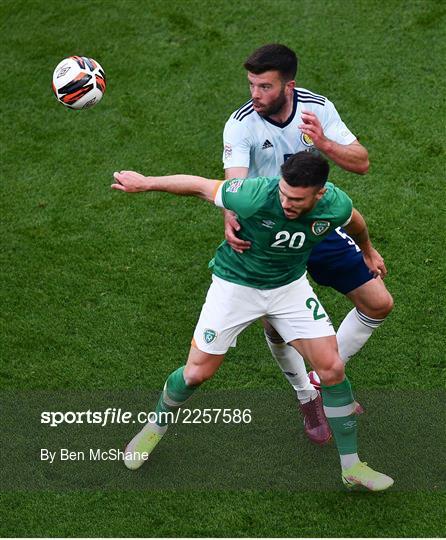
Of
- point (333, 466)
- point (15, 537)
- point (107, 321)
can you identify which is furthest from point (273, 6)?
point (15, 537)

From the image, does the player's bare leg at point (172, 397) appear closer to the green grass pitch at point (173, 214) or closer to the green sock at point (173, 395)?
the green sock at point (173, 395)

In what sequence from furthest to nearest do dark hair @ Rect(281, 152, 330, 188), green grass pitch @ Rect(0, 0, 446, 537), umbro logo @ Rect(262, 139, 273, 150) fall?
umbro logo @ Rect(262, 139, 273, 150) → green grass pitch @ Rect(0, 0, 446, 537) → dark hair @ Rect(281, 152, 330, 188)

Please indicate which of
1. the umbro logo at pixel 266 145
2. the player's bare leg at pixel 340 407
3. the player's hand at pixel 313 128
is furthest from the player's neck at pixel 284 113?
the player's bare leg at pixel 340 407

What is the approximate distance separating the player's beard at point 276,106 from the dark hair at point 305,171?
801mm

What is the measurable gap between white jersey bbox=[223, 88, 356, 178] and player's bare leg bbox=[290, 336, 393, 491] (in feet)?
3.99

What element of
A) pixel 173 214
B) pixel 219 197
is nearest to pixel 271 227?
pixel 219 197

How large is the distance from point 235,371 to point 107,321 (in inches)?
46.0

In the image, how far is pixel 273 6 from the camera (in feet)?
38.5

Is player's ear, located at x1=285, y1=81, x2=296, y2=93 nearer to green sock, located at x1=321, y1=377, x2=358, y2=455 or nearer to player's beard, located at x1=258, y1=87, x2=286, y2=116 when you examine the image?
player's beard, located at x1=258, y1=87, x2=286, y2=116

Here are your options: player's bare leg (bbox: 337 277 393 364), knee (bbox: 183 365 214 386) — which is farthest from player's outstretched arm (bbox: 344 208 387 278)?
knee (bbox: 183 365 214 386)

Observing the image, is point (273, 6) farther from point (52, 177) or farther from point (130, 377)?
point (130, 377)

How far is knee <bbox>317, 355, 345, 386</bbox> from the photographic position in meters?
6.69

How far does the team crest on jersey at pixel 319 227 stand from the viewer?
6523mm

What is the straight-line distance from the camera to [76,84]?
809 centimetres
